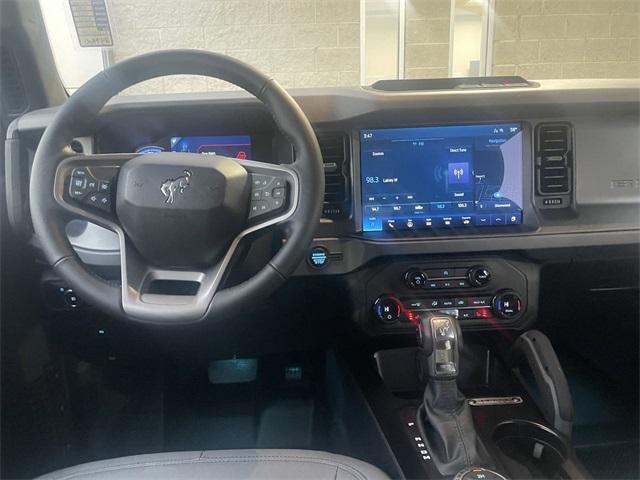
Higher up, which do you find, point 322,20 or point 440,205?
point 322,20

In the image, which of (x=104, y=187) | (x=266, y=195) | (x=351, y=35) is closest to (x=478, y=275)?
(x=266, y=195)

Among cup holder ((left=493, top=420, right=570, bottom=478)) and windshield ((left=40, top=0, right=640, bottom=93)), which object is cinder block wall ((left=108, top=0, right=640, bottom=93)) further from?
cup holder ((left=493, top=420, right=570, bottom=478))

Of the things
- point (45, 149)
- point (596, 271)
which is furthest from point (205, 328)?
point (596, 271)

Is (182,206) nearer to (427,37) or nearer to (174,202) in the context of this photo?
(174,202)

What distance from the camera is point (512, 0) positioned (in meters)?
2.61

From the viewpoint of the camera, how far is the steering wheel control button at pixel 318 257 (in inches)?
51.4

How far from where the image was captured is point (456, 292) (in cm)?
140

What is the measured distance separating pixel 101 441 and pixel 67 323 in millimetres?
418

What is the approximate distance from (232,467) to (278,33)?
1789mm

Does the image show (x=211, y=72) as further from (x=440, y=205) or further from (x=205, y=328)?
(x=205, y=328)

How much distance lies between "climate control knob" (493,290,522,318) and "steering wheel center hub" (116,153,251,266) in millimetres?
688

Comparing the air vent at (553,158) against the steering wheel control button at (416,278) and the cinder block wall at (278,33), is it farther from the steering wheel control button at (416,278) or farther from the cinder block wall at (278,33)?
the cinder block wall at (278,33)

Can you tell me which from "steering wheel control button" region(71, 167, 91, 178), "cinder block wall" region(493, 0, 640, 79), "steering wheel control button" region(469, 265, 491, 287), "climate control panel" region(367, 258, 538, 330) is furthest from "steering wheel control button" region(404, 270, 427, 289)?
"cinder block wall" region(493, 0, 640, 79)

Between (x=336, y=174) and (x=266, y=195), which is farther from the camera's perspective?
(x=336, y=174)
